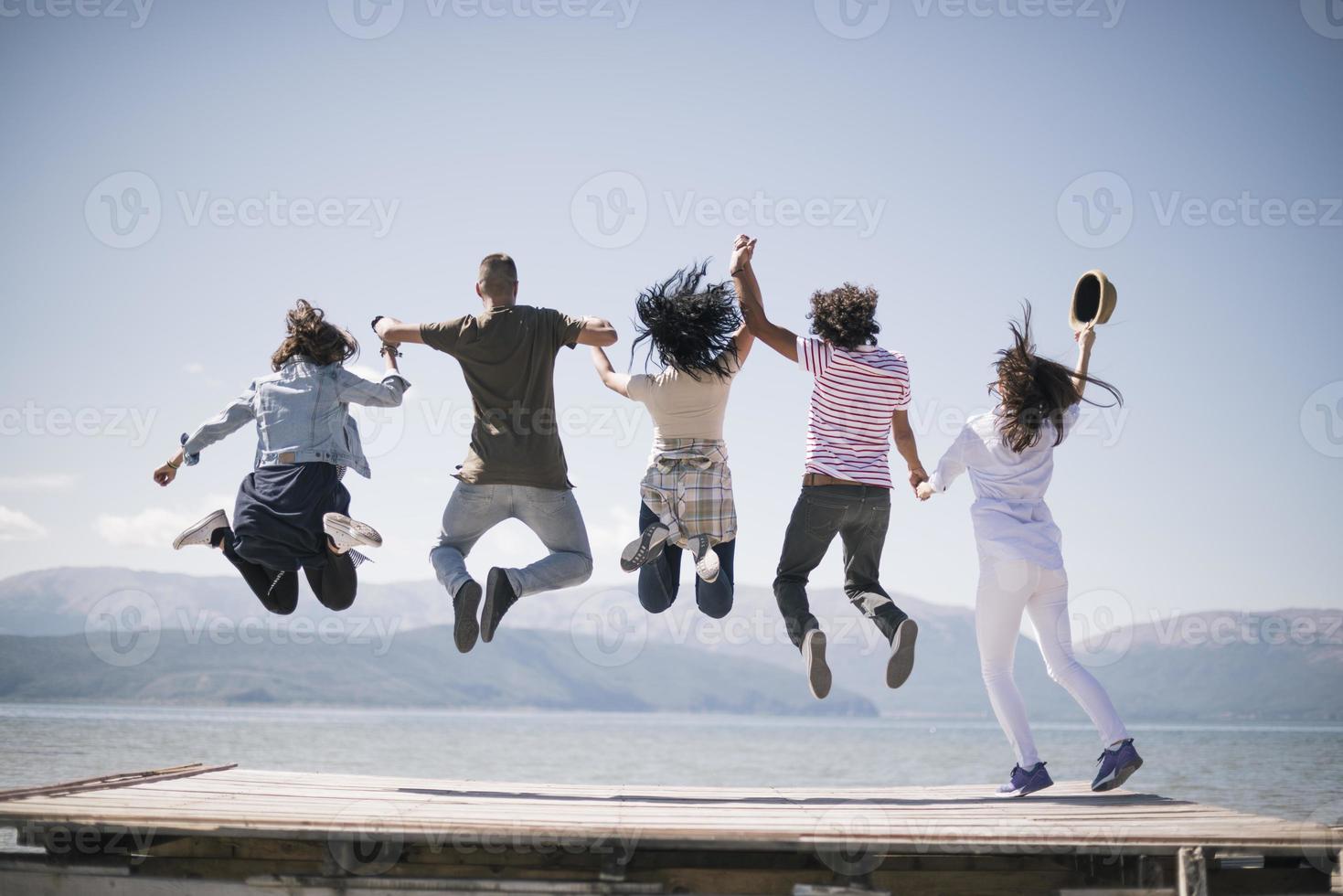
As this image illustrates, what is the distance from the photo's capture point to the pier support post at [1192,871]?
5.68m

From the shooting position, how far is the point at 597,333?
26.2 feet

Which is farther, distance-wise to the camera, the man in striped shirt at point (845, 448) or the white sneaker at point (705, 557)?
the white sneaker at point (705, 557)

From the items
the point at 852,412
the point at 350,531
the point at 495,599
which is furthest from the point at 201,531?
the point at 852,412

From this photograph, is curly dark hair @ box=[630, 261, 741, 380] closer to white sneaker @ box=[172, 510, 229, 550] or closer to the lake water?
white sneaker @ box=[172, 510, 229, 550]

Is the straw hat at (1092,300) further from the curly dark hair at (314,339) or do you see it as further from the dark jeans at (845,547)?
the curly dark hair at (314,339)

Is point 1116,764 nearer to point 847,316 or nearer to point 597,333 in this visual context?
point 847,316

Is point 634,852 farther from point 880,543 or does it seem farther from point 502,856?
point 880,543

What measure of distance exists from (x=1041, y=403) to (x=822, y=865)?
3441mm

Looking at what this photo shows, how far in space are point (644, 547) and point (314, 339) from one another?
293 cm

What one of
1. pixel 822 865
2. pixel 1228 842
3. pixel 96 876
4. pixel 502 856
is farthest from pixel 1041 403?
pixel 96 876

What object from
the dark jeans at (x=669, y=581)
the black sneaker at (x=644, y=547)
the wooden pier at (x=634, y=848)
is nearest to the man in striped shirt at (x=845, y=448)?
the dark jeans at (x=669, y=581)

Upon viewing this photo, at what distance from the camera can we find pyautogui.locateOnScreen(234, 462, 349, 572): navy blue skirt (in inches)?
311
